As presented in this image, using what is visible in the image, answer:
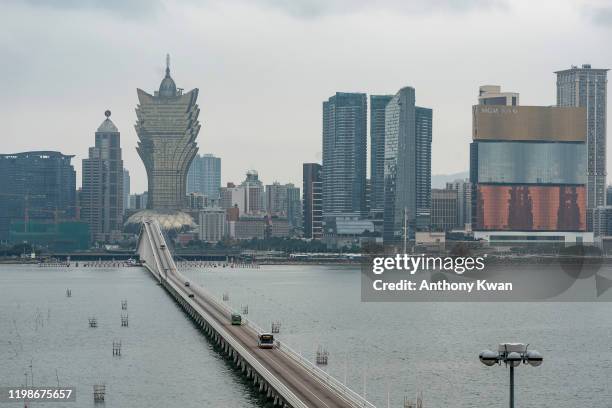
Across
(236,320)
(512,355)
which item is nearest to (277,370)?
(236,320)

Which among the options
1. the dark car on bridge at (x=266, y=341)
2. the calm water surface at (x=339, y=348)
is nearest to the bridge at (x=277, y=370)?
the dark car on bridge at (x=266, y=341)

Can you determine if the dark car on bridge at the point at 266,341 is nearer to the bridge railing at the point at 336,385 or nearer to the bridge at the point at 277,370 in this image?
the bridge at the point at 277,370

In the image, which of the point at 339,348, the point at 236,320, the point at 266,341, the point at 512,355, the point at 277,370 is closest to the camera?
the point at 512,355

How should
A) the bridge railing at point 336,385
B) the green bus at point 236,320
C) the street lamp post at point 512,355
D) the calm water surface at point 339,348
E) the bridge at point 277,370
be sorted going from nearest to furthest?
the street lamp post at point 512,355, the bridge railing at point 336,385, the bridge at point 277,370, the calm water surface at point 339,348, the green bus at point 236,320

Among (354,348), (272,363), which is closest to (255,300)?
(354,348)

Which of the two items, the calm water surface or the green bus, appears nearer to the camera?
the calm water surface

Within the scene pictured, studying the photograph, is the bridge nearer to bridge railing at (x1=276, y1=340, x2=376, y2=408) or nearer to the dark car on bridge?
bridge railing at (x1=276, y1=340, x2=376, y2=408)

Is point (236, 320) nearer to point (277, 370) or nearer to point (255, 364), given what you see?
point (255, 364)

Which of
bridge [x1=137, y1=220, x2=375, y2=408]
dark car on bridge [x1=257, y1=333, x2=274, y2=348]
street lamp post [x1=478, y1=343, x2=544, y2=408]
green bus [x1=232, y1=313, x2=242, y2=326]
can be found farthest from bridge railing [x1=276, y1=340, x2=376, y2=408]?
green bus [x1=232, y1=313, x2=242, y2=326]
